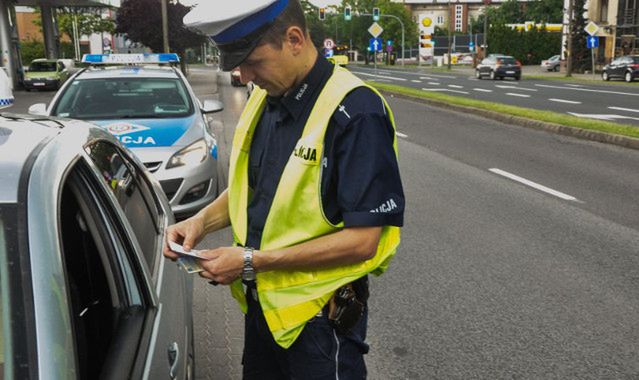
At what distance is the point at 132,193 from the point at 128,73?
18.9 ft

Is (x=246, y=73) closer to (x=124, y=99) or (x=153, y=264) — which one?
(x=153, y=264)

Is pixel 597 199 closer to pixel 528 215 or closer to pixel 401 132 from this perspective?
pixel 528 215

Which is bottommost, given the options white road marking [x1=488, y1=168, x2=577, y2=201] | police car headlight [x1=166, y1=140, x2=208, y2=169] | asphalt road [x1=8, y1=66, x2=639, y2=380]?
white road marking [x1=488, y1=168, x2=577, y2=201]

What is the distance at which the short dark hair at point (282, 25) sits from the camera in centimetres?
188

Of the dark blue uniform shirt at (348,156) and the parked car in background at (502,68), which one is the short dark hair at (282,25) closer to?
the dark blue uniform shirt at (348,156)

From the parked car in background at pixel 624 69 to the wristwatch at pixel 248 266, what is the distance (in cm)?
4055

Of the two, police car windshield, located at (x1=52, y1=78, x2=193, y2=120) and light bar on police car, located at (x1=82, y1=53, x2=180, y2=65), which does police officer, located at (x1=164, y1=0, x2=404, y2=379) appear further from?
light bar on police car, located at (x1=82, y1=53, x2=180, y2=65)

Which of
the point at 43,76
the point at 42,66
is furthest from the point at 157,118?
the point at 42,66

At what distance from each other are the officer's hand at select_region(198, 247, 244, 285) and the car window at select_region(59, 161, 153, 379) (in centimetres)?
31

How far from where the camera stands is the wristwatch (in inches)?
75.8

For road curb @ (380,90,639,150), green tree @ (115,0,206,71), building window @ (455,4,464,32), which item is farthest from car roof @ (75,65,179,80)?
building window @ (455,4,464,32)

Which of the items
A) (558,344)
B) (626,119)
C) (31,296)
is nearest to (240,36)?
(31,296)

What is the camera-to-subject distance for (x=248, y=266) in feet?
6.35

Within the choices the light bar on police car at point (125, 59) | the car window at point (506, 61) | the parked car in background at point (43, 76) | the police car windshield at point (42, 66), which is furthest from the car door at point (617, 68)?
the light bar on police car at point (125, 59)
